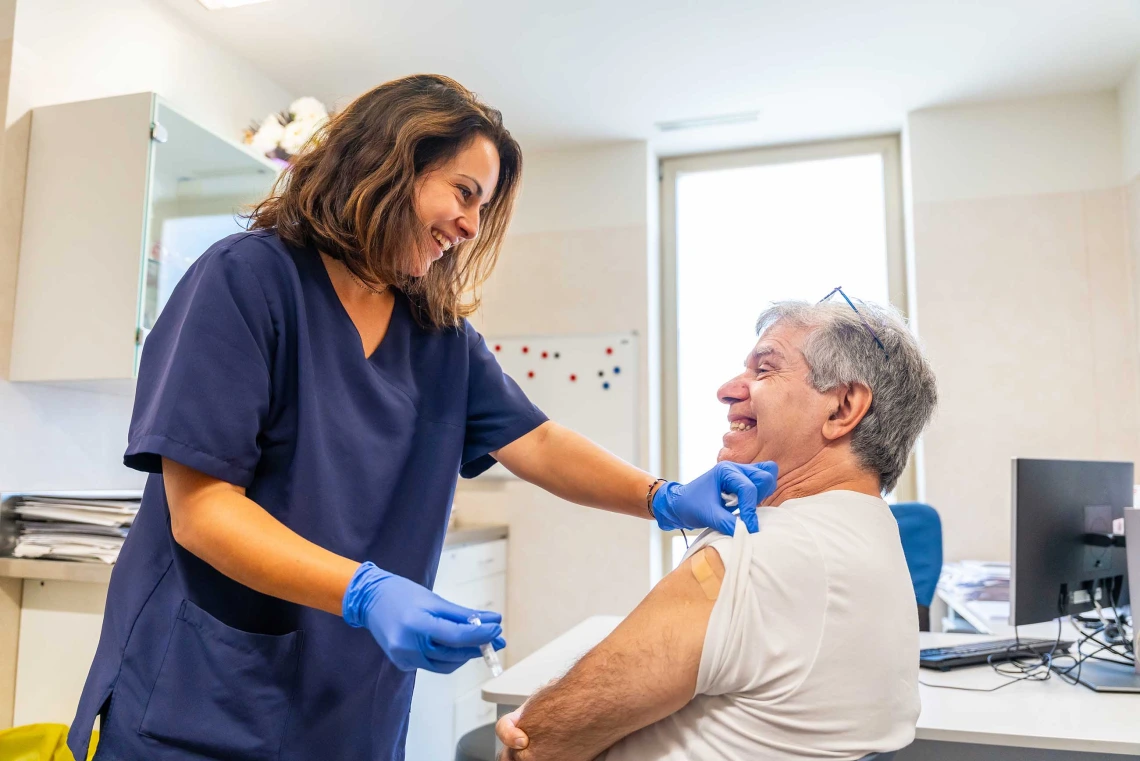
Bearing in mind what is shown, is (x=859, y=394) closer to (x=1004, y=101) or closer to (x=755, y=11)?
(x=755, y=11)

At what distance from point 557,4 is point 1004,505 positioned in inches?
96.7

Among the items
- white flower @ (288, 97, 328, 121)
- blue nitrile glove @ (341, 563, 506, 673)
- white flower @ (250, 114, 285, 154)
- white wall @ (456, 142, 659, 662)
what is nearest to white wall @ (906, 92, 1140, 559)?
white wall @ (456, 142, 659, 662)

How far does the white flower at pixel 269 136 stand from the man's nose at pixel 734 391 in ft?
6.48

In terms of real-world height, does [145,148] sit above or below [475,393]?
above

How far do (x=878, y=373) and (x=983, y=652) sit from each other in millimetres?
848

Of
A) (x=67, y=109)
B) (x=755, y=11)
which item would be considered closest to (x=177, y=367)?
(x=67, y=109)

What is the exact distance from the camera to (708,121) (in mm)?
3479

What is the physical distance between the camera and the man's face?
1.15 meters

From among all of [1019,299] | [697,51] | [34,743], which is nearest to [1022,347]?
[1019,299]

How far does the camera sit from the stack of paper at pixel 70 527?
209cm

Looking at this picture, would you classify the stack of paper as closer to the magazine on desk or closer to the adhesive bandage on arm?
the magazine on desk

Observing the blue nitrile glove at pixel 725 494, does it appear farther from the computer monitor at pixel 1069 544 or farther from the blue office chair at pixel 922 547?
the blue office chair at pixel 922 547

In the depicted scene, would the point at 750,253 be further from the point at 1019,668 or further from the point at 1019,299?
the point at 1019,668

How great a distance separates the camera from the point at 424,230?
117 centimetres
